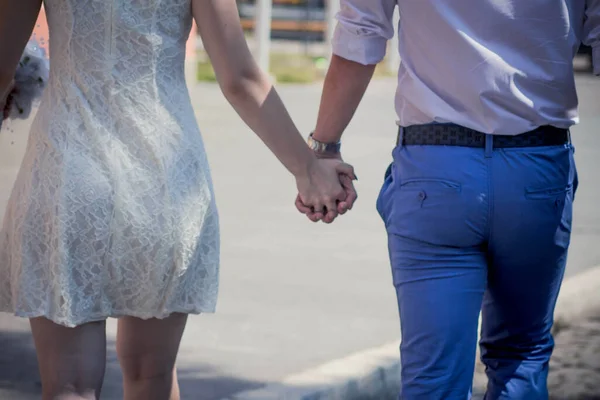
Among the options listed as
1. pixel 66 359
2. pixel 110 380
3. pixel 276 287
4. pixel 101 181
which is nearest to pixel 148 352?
pixel 66 359

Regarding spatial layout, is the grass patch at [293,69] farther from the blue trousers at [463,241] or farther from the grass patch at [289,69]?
the blue trousers at [463,241]

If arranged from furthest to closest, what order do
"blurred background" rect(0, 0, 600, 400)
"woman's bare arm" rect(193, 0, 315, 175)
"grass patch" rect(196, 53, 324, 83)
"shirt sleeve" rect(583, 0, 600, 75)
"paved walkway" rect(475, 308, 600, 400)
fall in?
1. "grass patch" rect(196, 53, 324, 83)
2. "paved walkway" rect(475, 308, 600, 400)
3. "blurred background" rect(0, 0, 600, 400)
4. "shirt sleeve" rect(583, 0, 600, 75)
5. "woman's bare arm" rect(193, 0, 315, 175)

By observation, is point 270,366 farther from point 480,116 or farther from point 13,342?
point 480,116

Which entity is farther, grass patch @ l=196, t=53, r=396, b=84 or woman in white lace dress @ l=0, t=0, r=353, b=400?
grass patch @ l=196, t=53, r=396, b=84

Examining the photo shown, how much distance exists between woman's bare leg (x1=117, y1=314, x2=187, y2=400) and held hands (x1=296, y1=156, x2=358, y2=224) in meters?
0.56

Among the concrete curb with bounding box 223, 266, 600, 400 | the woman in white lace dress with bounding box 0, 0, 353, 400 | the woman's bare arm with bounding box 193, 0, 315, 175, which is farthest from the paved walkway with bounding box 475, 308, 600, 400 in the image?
the woman in white lace dress with bounding box 0, 0, 353, 400

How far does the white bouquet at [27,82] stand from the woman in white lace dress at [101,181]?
2.07 ft

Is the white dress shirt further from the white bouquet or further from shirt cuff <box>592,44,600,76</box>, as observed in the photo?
the white bouquet

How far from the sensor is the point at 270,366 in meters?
5.33

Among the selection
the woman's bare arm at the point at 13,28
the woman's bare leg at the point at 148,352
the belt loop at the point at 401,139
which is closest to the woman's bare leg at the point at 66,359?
the woman's bare leg at the point at 148,352

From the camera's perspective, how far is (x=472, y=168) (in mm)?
2895

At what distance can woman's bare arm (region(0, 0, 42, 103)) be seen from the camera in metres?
2.71

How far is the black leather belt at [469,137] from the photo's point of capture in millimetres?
2916

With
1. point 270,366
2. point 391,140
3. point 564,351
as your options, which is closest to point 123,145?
point 270,366
